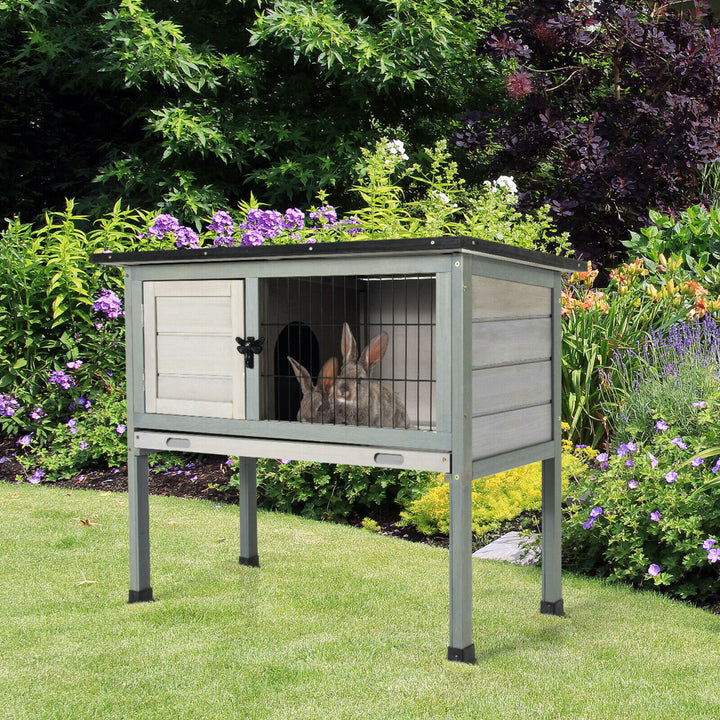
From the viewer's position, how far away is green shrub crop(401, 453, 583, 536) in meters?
4.52

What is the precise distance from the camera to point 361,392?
370 cm

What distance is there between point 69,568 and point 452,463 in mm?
2185

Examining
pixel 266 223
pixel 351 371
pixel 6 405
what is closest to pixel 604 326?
pixel 266 223

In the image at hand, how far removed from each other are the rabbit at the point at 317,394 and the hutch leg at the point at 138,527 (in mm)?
708

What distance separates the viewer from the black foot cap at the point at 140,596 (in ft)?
11.6

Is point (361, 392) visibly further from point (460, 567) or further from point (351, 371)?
point (460, 567)

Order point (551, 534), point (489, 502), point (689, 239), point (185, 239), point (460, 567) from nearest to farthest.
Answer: point (460, 567)
point (551, 534)
point (489, 502)
point (185, 239)
point (689, 239)

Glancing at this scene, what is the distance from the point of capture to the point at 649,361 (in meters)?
5.26

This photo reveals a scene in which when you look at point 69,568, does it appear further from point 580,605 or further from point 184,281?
point 580,605

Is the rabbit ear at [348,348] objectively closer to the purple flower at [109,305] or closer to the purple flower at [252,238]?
the purple flower at [252,238]

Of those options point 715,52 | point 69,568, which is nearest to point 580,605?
point 69,568

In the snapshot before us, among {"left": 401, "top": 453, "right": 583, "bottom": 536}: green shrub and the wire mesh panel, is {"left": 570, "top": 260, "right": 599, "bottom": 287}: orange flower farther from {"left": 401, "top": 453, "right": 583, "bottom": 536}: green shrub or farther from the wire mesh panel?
the wire mesh panel

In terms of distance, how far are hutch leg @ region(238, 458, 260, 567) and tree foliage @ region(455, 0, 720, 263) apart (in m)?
4.50

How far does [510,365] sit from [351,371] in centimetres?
78
